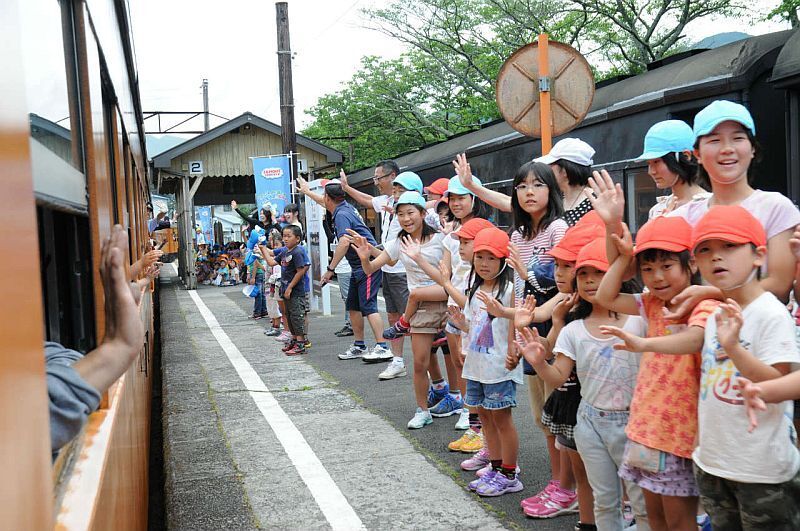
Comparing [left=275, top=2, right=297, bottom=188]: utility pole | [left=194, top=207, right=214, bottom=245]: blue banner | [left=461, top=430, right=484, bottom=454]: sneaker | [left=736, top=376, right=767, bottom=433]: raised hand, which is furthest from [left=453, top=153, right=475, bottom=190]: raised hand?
[left=194, top=207, right=214, bottom=245]: blue banner

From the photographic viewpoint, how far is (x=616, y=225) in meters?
2.99

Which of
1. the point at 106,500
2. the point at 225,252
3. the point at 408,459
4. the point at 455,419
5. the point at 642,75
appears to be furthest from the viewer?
the point at 225,252

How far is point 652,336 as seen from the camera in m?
2.90

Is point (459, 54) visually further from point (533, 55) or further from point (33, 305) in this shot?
point (33, 305)

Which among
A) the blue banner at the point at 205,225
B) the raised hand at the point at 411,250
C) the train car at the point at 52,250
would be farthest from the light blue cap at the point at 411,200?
the blue banner at the point at 205,225

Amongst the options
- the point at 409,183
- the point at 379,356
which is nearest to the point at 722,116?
the point at 409,183

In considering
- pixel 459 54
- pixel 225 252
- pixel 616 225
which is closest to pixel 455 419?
pixel 616 225

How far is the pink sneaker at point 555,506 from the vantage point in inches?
152

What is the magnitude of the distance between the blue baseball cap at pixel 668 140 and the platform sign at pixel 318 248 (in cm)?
827

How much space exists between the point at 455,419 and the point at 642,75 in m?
5.26

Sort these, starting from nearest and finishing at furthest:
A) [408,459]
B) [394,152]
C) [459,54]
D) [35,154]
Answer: [35,154]
[408,459]
[459,54]
[394,152]

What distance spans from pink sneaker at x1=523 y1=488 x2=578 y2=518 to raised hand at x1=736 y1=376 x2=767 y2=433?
5.85 feet

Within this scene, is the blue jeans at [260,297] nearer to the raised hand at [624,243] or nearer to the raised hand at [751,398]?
the raised hand at [624,243]

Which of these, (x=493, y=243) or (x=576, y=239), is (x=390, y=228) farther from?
(x=576, y=239)
